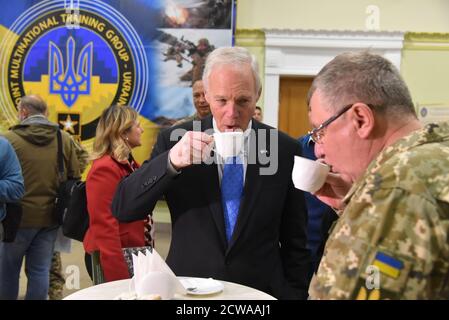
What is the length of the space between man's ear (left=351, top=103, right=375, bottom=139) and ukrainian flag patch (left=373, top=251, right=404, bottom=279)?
1.12 feet

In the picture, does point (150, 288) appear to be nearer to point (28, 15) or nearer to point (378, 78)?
point (378, 78)

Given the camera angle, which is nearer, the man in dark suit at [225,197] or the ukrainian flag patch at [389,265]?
the ukrainian flag patch at [389,265]

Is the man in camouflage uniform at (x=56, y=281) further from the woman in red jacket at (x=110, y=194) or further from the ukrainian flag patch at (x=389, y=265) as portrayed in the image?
the ukrainian flag patch at (x=389, y=265)

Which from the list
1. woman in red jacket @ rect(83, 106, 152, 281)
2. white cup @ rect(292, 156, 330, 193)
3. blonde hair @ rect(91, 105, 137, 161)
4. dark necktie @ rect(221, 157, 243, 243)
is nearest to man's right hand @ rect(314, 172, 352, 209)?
white cup @ rect(292, 156, 330, 193)

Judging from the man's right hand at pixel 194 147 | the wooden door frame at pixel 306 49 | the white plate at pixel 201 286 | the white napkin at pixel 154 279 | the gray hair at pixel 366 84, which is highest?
the wooden door frame at pixel 306 49

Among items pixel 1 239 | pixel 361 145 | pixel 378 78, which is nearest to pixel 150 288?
pixel 361 145

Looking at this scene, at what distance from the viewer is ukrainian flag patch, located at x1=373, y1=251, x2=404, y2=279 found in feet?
2.54

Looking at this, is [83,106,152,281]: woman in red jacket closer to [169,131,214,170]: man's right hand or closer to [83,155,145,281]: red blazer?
[83,155,145,281]: red blazer

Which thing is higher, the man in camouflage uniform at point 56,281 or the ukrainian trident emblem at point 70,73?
the ukrainian trident emblem at point 70,73

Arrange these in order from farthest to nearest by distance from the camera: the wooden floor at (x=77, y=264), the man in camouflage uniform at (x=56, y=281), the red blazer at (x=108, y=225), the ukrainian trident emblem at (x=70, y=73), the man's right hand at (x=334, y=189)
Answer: the ukrainian trident emblem at (x=70, y=73), the wooden floor at (x=77, y=264), the man in camouflage uniform at (x=56, y=281), the red blazer at (x=108, y=225), the man's right hand at (x=334, y=189)

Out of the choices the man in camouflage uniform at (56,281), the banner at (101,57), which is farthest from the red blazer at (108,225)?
the banner at (101,57)

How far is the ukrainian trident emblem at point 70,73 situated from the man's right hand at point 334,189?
17.0 feet

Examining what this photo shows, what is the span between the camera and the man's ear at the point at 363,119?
3.37 ft
